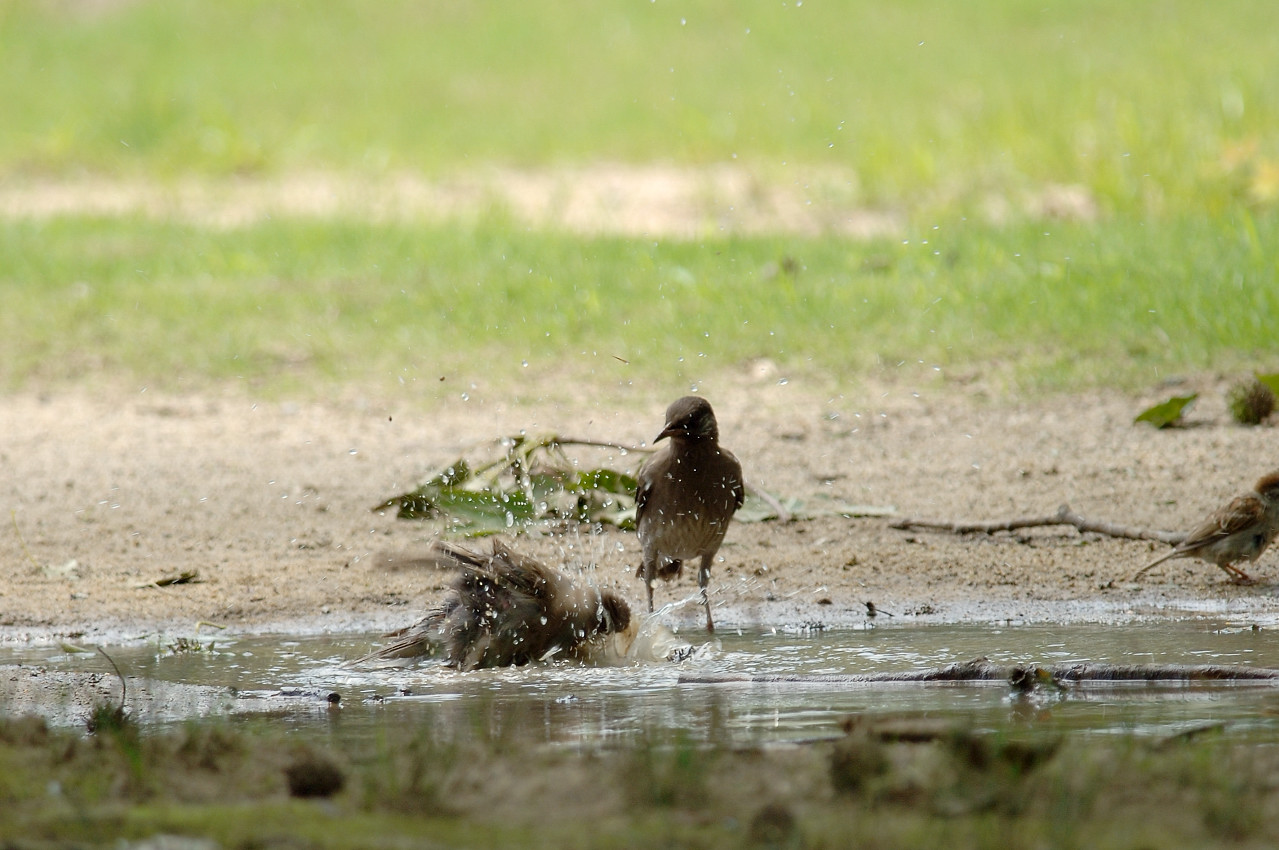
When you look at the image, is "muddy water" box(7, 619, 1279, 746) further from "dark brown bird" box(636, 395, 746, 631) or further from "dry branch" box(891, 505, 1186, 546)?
"dry branch" box(891, 505, 1186, 546)

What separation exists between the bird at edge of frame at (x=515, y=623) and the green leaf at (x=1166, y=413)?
358 cm

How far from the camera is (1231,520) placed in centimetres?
567

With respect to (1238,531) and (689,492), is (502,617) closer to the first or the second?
(689,492)

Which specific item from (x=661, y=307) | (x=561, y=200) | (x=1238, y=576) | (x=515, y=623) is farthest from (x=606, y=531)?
(x=561, y=200)

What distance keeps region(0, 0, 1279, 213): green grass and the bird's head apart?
28.2 feet

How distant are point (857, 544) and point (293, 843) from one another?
13.5 ft

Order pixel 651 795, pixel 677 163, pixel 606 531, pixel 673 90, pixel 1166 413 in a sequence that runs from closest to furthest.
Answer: pixel 651 795 → pixel 606 531 → pixel 1166 413 → pixel 677 163 → pixel 673 90

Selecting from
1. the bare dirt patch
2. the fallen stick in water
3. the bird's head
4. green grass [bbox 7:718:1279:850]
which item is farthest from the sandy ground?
the bare dirt patch

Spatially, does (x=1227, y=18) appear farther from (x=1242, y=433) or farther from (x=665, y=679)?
(x=665, y=679)

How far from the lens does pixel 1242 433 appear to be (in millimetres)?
7914

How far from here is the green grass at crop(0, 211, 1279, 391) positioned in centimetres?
969

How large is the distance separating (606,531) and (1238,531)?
8.77 ft

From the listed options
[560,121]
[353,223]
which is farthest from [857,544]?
[560,121]

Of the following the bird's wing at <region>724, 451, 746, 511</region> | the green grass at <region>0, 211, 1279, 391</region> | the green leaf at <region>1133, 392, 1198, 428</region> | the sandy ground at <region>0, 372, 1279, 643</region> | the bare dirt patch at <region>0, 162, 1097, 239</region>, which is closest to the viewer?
the sandy ground at <region>0, 372, 1279, 643</region>
